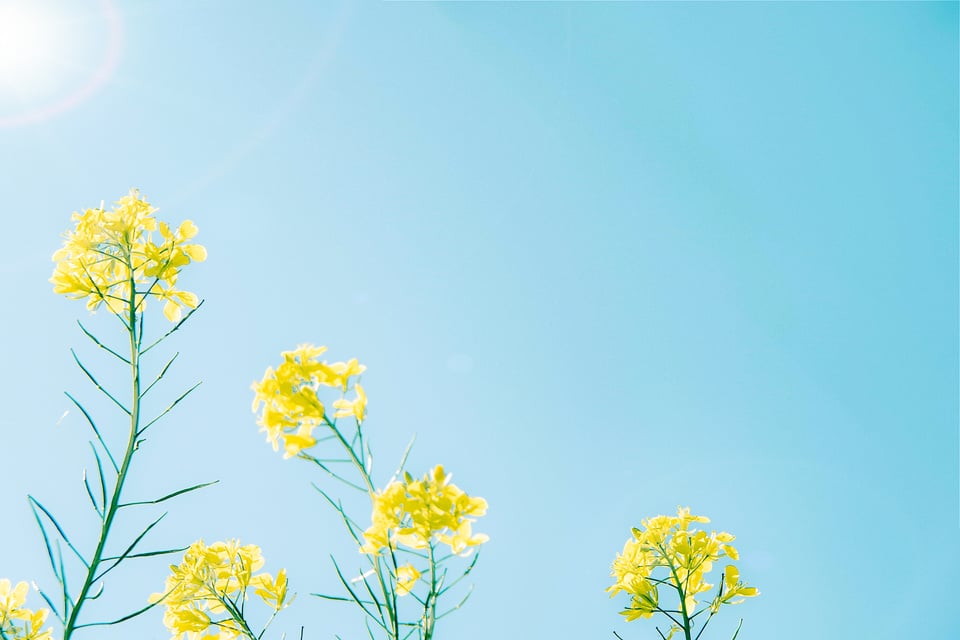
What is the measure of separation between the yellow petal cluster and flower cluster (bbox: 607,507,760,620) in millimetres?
1358

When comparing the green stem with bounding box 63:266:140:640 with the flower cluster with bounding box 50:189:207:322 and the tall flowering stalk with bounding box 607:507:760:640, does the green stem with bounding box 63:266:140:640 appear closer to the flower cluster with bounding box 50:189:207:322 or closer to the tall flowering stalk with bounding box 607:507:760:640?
the flower cluster with bounding box 50:189:207:322

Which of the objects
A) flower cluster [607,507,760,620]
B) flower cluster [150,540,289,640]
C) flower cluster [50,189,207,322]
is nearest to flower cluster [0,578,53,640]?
flower cluster [150,540,289,640]

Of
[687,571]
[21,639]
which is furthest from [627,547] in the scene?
[21,639]

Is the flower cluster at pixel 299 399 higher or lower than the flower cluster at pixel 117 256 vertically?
lower

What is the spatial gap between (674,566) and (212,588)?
67.1 inches

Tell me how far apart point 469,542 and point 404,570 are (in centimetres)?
20

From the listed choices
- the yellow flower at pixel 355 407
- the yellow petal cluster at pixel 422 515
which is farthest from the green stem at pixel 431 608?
the yellow flower at pixel 355 407

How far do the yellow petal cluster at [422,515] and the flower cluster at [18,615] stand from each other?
123cm

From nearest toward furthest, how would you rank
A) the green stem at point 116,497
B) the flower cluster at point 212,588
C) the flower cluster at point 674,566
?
the green stem at point 116,497, the flower cluster at point 212,588, the flower cluster at point 674,566

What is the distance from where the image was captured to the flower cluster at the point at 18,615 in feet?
5.79

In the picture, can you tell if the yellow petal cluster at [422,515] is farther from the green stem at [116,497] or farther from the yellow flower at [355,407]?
the green stem at [116,497]

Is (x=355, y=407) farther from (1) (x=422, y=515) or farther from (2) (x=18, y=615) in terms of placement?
(2) (x=18, y=615)

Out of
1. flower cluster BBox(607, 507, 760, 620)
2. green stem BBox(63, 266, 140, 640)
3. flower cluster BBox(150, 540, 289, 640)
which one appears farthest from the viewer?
flower cluster BBox(607, 507, 760, 620)

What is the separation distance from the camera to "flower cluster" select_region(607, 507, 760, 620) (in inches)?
93.6
